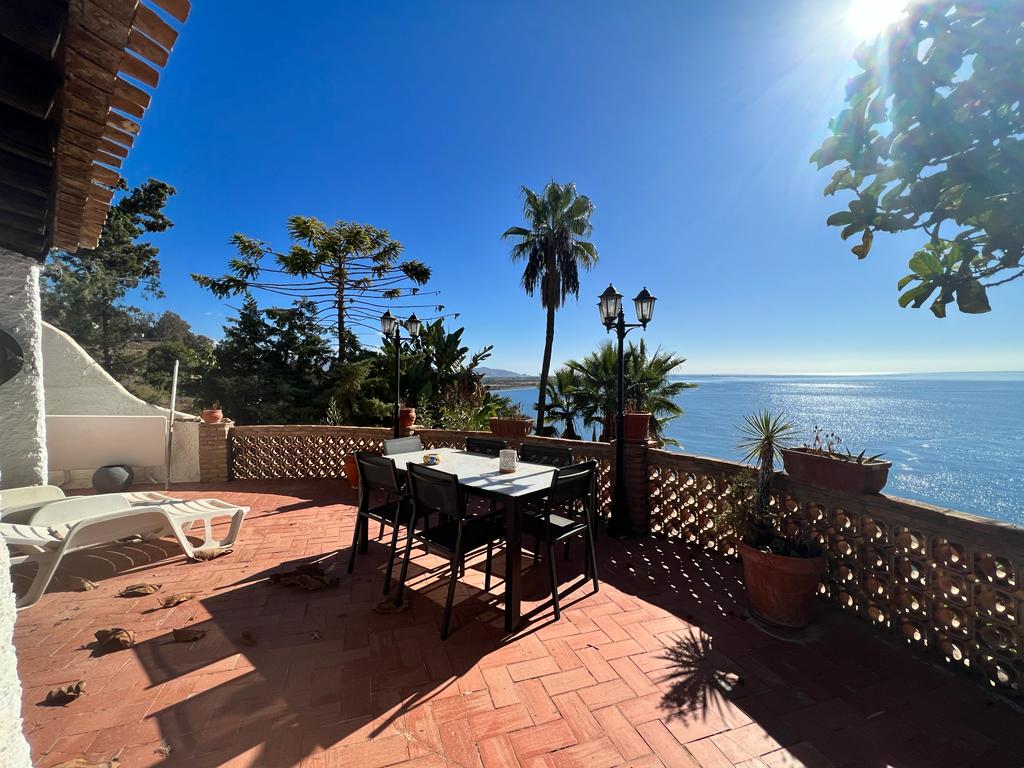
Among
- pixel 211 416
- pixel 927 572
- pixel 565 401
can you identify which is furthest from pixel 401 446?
pixel 565 401

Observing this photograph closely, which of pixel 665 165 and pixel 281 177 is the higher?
pixel 281 177

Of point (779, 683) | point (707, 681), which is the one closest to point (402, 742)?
point (707, 681)

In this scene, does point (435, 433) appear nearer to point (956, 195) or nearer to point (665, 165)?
point (956, 195)

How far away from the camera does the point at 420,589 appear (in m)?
2.95

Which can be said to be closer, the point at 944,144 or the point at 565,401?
the point at 944,144

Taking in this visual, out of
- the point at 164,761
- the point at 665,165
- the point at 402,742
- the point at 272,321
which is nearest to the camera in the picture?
the point at 164,761

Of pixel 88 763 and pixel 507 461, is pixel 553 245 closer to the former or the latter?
pixel 507 461

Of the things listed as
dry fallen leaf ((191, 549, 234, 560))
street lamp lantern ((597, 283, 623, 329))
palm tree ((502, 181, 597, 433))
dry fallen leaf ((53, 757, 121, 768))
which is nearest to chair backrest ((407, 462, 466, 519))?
dry fallen leaf ((53, 757, 121, 768))

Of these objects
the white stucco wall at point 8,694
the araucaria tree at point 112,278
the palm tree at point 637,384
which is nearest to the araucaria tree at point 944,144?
the white stucco wall at point 8,694

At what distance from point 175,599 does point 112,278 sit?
1964 centimetres

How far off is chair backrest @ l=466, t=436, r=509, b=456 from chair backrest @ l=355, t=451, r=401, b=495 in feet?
4.05

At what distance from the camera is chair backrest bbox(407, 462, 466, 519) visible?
246 centimetres

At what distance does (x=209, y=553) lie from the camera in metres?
3.49

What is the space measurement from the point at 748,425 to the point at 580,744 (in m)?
2.41
